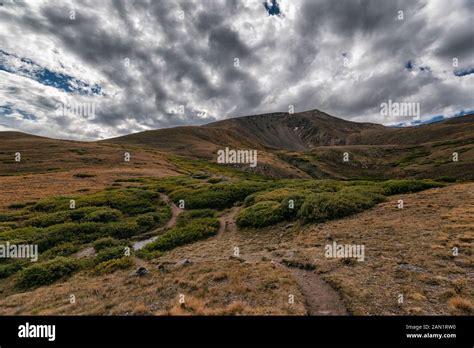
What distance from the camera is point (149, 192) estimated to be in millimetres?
37375

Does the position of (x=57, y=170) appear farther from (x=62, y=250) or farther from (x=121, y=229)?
(x=62, y=250)

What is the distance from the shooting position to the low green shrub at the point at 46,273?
44.5 feet

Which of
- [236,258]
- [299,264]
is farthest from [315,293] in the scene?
[236,258]

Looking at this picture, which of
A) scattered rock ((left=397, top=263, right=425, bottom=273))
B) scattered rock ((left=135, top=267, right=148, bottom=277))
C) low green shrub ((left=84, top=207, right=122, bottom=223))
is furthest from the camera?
low green shrub ((left=84, top=207, right=122, bottom=223))

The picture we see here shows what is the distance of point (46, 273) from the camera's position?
14.1 metres

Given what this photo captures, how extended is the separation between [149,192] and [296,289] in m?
32.3

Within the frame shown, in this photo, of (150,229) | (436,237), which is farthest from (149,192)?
(436,237)

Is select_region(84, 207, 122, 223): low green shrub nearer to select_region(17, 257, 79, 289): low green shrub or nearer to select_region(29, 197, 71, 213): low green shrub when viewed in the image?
select_region(29, 197, 71, 213): low green shrub

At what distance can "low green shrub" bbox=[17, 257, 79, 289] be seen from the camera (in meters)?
13.6

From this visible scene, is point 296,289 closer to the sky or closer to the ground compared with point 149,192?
closer to the ground

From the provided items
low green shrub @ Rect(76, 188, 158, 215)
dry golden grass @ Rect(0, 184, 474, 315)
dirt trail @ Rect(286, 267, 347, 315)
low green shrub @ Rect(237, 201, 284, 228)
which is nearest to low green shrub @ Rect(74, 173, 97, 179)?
Result: low green shrub @ Rect(76, 188, 158, 215)

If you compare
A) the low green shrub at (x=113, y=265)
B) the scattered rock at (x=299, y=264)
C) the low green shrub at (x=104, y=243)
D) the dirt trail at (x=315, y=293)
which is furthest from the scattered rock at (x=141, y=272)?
the scattered rock at (x=299, y=264)
